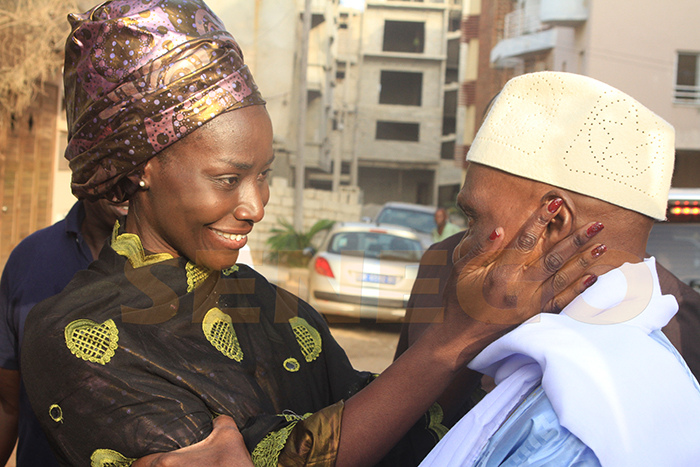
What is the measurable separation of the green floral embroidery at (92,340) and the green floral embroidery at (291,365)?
52 centimetres

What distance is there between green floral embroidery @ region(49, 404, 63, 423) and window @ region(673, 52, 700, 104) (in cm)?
2150

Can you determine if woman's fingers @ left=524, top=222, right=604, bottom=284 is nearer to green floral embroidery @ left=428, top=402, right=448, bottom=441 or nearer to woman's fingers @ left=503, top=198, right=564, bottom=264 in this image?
woman's fingers @ left=503, top=198, right=564, bottom=264

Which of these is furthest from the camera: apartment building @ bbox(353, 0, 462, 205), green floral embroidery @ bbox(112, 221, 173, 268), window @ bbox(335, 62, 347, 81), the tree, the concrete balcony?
apartment building @ bbox(353, 0, 462, 205)

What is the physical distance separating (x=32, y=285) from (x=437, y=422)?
156cm

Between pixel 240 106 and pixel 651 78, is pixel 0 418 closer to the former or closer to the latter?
pixel 240 106

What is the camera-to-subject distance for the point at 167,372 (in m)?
1.43

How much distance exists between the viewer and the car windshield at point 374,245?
32.7 ft

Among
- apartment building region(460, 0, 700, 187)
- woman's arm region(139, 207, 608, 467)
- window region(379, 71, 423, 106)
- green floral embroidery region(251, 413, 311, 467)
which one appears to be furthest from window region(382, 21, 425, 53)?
green floral embroidery region(251, 413, 311, 467)

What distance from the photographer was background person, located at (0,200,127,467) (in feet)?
6.98

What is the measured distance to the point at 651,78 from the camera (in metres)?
19.0

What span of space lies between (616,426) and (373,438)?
1.69ft

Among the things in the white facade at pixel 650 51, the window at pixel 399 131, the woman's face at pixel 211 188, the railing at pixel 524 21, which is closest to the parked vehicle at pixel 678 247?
the woman's face at pixel 211 188

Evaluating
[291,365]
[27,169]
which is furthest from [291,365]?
[27,169]

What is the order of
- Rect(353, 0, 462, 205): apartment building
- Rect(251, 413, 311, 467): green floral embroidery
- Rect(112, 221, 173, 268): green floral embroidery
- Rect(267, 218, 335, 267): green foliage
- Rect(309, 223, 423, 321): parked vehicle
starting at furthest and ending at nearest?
1. Rect(353, 0, 462, 205): apartment building
2. Rect(267, 218, 335, 267): green foliage
3. Rect(309, 223, 423, 321): parked vehicle
4. Rect(112, 221, 173, 268): green floral embroidery
5. Rect(251, 413, 311, 467): green floral embroidery
